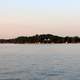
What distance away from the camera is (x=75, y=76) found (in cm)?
3234

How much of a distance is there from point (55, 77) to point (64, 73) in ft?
10.4

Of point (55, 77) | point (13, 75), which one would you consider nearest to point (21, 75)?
point (13, 75)

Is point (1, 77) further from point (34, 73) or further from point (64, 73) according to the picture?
point (64, 73)

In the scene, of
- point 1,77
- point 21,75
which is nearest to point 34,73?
point 21,75

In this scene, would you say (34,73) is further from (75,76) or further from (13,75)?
(75,76)

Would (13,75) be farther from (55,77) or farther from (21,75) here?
(55,77)

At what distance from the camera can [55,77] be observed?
31.9 metres

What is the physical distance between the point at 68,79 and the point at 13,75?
19.4 feet

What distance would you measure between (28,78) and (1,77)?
8.48 feet

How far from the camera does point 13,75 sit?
33781 mm

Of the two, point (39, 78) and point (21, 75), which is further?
point (21, 75)

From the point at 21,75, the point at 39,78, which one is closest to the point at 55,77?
the point at 39,78

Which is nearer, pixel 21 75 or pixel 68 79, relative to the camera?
pixel 68 79

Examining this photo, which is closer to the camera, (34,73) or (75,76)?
(75,76)
